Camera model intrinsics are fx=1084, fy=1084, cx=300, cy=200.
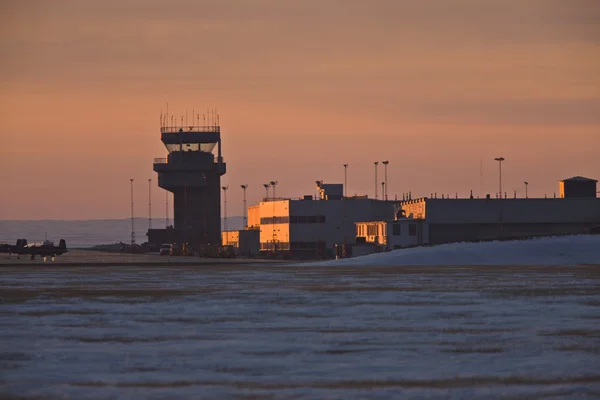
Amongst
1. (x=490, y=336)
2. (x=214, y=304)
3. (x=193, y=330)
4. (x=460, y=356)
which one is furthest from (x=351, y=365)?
(x=214, y=304)

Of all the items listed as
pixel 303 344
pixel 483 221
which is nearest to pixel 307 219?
pixel 483 221

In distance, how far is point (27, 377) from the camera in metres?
24.1

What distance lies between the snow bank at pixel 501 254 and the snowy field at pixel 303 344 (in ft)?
150

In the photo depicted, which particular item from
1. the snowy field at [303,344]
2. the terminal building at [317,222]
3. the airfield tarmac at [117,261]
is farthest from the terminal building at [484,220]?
the snowy field at [303,344]

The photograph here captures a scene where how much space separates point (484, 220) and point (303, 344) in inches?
4445

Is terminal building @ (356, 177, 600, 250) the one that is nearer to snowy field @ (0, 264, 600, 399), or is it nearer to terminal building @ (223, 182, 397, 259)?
terminal building @ (223, 182, 397, 259)

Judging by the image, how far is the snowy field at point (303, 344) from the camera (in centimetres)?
2259

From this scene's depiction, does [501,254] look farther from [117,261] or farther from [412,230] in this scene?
[117,261]

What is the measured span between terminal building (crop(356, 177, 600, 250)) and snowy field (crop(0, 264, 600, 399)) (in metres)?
84.0

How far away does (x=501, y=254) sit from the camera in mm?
101625

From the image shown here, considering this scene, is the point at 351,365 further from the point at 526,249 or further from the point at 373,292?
the point at 526,249

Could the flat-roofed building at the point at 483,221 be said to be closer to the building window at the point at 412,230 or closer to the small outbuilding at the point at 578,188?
the building window at the point at 412,230

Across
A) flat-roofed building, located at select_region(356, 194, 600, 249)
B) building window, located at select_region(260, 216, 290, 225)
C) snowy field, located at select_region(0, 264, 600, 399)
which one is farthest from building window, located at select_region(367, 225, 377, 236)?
snowy field, located at select_region(0, 264, 600, 399)

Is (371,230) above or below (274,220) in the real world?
below
